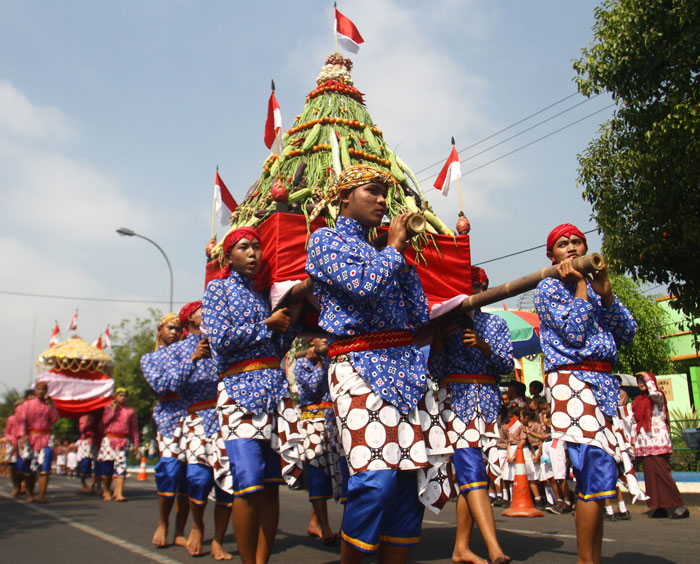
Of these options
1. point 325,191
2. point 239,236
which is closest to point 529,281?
point 239,236

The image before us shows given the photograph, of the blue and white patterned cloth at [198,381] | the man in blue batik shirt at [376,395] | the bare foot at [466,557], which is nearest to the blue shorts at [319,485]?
the blue and white patterned cloth at [198,381]

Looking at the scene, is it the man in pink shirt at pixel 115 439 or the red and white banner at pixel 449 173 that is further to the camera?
the man in pink shirt at pixel 115 439

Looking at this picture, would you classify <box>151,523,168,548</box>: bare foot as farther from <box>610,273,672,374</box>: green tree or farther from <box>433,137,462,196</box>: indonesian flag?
<box>610,273,672,374</box>: green tree

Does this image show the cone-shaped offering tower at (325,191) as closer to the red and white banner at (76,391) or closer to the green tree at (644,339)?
the red and white banner at (76,391)

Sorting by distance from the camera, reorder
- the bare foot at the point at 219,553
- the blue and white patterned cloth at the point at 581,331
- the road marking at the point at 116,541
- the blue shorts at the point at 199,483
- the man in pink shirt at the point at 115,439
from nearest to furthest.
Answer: the blue and white patterned cloth at the point at 581,331 → the bare foot at the point at 219,553 → the road marking at the point at 116,541 → the blue shorts at the point at 199,483 → the man in pink shirt at the point at 115,439

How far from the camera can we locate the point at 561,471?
17.8ft

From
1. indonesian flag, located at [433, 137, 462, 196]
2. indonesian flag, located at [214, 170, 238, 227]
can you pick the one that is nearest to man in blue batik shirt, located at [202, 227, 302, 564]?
indonesian flag, located at [214, 170, 238, 227]

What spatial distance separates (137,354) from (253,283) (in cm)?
2542

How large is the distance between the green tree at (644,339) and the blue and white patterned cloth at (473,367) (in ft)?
58.4

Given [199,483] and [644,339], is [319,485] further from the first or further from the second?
[644,339]

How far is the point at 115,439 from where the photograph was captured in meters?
11.1

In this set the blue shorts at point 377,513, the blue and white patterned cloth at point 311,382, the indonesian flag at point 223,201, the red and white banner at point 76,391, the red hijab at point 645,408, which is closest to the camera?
the blue shorts at point 377,513

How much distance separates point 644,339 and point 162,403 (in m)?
19.7

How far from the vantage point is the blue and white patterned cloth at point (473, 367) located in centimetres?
432
